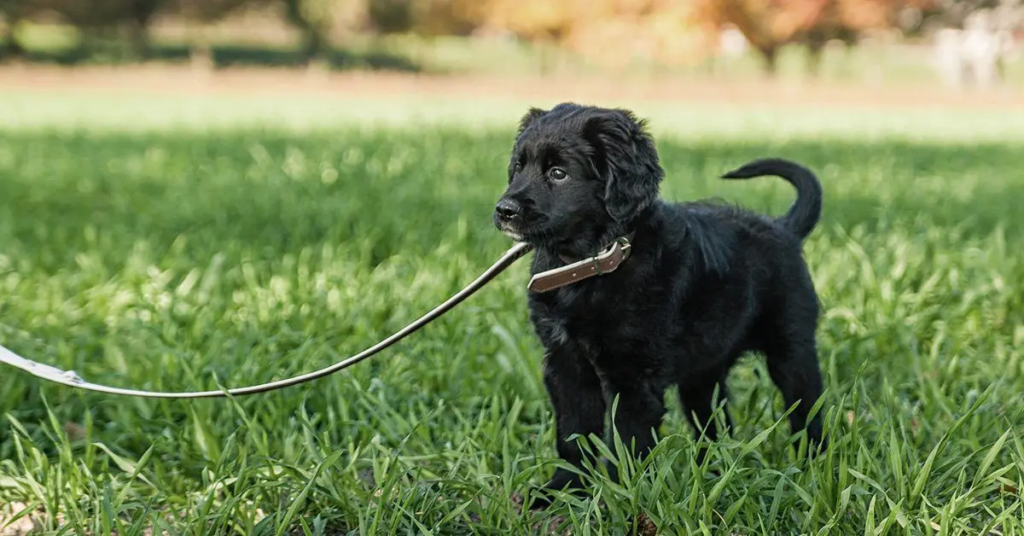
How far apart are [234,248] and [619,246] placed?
3.75 metres

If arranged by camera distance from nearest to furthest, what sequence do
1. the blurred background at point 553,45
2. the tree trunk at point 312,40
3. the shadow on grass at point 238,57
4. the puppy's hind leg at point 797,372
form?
1. the puppy's hind leg at point 797,372
2. the blurred background at point 553,45
3. the shadow on grass at point 238,57
4. the tree trunk at point 312,40

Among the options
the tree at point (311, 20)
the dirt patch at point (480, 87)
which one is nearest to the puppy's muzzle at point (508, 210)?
the dirt patch at point (480, 87)

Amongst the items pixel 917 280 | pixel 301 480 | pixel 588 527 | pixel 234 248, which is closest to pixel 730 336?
pixel 588 527

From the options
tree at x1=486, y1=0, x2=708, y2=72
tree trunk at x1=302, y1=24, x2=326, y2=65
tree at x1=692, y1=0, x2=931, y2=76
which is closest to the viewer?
tree at x1=486, y1=0, x2=708, y2=72

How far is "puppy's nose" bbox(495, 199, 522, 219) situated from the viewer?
113 inches

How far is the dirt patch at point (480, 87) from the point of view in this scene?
30.2 m

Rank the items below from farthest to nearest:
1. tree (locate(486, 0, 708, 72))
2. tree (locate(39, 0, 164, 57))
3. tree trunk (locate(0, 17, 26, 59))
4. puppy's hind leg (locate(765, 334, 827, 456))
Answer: tree (locate(39, 0, 164, 57)) → tree (locate(486, 0, 708, 72)) → tree trunk (locate(0, 17, 26, 59)) → puppy's hind leg (locate(765, 334, 827, 456))

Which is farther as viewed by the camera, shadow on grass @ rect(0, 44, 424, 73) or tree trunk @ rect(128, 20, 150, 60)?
tree trunk @ rect(128, 20, 150, 60)

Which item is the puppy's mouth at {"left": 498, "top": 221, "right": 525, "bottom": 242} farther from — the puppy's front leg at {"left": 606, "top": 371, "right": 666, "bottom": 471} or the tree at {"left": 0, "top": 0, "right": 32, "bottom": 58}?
the tree at {"left": 0, "top": 0, "right": 32, "bottom": 58}

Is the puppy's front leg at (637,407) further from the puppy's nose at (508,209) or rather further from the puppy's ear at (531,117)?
the puppy's ear at (531,117)

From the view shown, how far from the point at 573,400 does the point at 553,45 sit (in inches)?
2136

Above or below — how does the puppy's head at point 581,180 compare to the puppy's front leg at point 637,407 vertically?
above

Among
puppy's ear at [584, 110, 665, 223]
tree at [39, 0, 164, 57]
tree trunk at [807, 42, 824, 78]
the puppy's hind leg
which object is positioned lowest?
tree trunk at [807, 42, 824, 78]

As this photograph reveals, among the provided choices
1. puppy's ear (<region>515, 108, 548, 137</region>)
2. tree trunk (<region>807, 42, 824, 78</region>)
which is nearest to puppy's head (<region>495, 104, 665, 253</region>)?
puppy's ear (<region>515, 108, 548, 137</region>)
